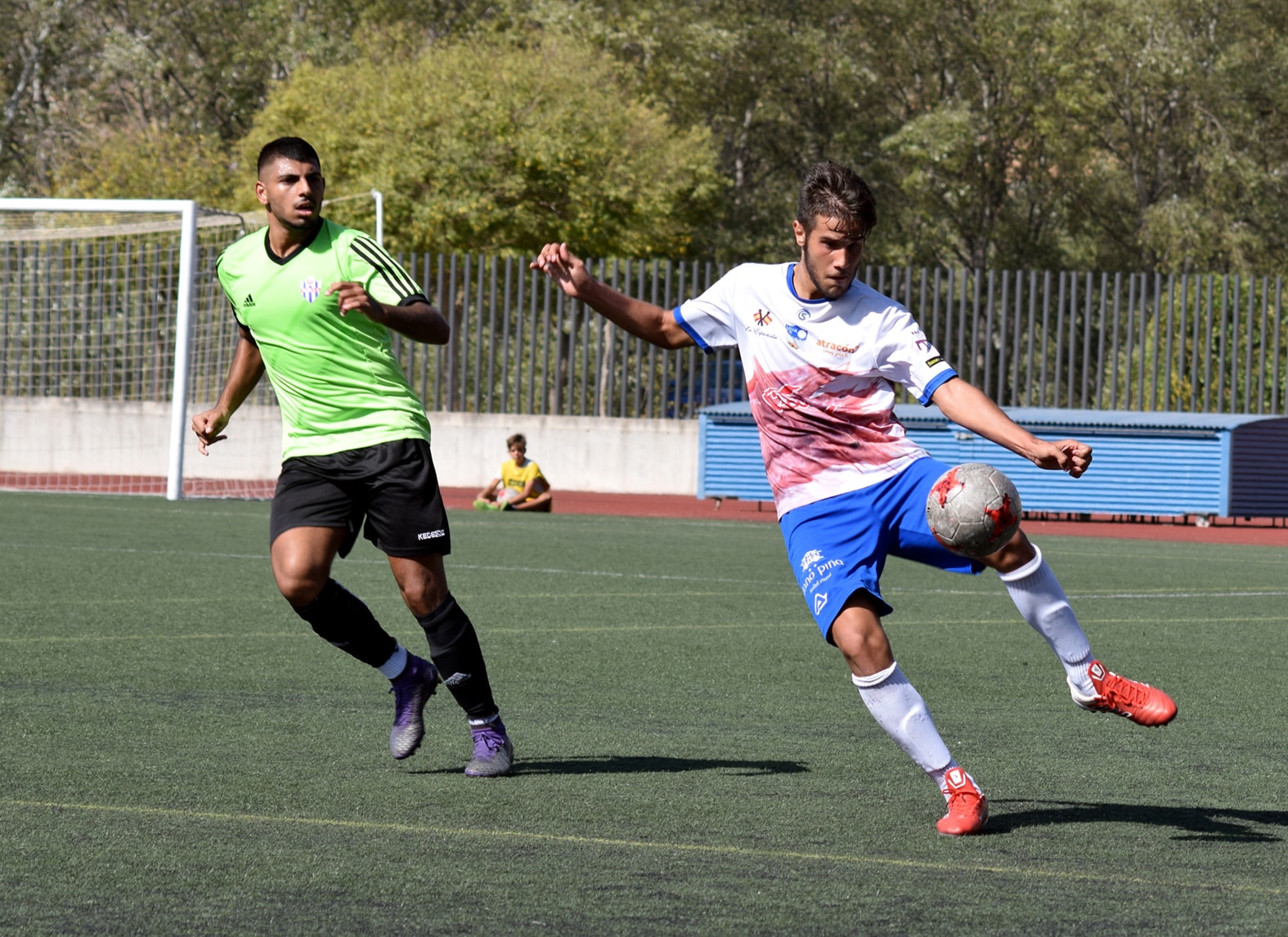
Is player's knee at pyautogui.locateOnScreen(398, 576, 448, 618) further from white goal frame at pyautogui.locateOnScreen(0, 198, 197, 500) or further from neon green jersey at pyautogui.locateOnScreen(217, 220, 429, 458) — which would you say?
white goal frame at pyautogui.locateOnScreen(0, 198, 197, 500)

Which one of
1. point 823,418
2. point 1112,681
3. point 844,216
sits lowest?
point 1112,681

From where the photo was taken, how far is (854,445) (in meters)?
5.72

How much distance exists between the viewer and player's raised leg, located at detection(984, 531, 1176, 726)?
18.1 feet

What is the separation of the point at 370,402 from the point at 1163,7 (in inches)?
1534

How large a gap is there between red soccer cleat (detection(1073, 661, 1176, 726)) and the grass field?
0.32 meters

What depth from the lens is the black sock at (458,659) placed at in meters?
6.40

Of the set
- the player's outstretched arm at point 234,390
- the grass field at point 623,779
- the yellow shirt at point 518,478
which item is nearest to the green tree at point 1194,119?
the yellow shirt at point 518,478

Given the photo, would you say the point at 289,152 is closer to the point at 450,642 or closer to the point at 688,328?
the point at 688,328

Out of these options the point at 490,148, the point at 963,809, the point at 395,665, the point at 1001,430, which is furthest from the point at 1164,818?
the point at 490,148

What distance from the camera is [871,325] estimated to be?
18.6 ft

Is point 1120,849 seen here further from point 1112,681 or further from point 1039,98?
point 1039,98

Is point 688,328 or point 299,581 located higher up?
point 688,328

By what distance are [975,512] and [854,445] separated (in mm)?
489

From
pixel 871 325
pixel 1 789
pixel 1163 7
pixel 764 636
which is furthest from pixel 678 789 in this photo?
pixel 1163 7
